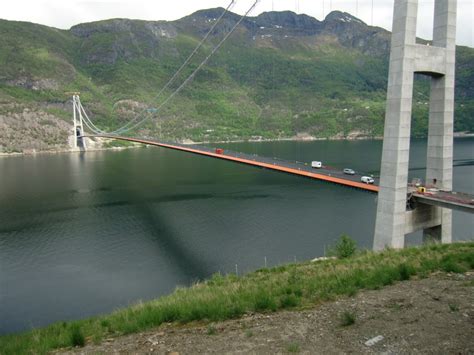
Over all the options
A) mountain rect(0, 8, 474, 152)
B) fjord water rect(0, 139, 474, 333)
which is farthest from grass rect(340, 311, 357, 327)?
mountain rect(0, 8, 474, 152)

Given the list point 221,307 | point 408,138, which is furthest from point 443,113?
point 221,307

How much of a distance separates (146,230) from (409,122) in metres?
20.7

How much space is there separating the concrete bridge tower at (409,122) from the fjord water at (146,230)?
6.78 metres

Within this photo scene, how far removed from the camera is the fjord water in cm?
2034

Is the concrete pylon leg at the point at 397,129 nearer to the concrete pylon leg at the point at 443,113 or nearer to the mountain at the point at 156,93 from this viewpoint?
the concrete pylon leg at the point at 443,113

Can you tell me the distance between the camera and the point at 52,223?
32812 millimetres

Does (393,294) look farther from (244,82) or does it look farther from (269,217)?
(244,82)

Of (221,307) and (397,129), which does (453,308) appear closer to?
(221,307)

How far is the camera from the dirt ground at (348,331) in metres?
4.73

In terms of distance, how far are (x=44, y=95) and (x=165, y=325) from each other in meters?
125

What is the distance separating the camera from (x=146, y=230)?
30.8 metres

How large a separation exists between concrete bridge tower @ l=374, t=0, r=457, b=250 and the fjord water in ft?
22.2

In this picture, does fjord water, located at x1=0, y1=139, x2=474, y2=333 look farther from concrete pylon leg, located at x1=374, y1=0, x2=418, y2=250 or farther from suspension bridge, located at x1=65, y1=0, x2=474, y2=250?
concrete pylon leg, located at x1=374, y1=0, x2=418, y2=250

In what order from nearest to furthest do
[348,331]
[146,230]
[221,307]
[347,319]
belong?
[348,331] < [347,319] < [221,307] < [146,230]
